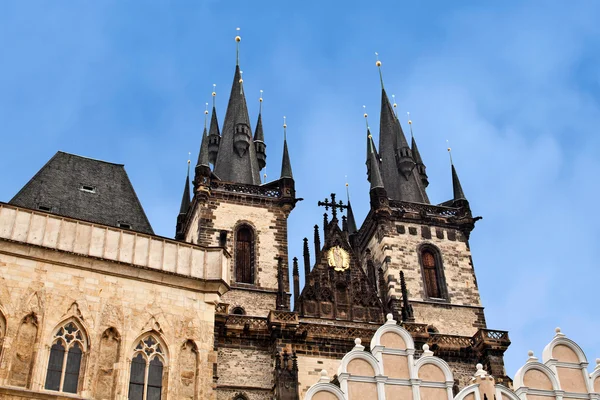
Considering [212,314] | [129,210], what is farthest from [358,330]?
[212,314]

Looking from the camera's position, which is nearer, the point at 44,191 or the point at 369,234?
the point at 44,191

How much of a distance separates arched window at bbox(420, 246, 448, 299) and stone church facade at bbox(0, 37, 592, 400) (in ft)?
0.21

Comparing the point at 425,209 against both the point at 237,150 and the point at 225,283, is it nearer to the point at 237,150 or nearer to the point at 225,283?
the point at 237,150

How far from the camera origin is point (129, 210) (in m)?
22.2

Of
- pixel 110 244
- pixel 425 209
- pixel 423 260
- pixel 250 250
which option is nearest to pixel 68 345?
pixel 110 244

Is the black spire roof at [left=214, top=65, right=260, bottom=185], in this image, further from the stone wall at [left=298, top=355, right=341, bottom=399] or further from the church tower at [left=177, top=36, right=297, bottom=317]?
the stone wall at [left=298, top=355, right=341, bottom=399]

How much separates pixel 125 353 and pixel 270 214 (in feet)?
62.7

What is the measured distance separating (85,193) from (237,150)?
54.3ft

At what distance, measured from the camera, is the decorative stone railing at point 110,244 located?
1627cm

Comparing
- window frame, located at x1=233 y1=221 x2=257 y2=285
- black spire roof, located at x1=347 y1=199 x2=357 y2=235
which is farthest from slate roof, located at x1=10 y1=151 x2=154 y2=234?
black spire roof, located at x1=347 y1=199 x2=357 y2=235

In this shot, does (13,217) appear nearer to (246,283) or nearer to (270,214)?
(246,283)

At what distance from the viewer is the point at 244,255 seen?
32906 mm

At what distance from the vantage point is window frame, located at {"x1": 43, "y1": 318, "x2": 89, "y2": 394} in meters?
14.7

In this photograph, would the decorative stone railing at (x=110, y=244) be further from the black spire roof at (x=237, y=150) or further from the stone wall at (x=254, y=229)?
the black spire roof at (x=237, y=150)
